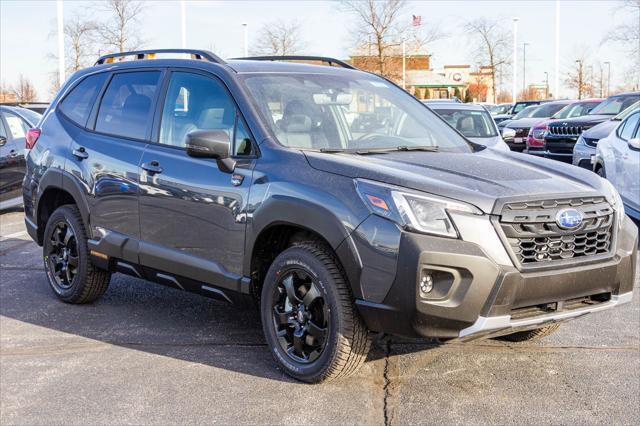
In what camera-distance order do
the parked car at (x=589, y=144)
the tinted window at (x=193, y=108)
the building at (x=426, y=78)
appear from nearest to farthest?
Result: the tinted window at (x=193, y=108) → the parked car at (x=589, y=144) → the building at (x=426, y=78)

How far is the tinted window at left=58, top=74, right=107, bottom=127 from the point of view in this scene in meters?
6.28

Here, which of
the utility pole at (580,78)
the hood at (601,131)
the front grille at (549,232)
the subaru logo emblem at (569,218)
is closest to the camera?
Result: the front grille at (549,232)

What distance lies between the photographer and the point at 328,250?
4.33 m

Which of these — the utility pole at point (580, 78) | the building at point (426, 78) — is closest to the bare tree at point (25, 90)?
the building at point (426, 78)

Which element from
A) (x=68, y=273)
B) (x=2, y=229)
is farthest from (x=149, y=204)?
(x=2, y=229)

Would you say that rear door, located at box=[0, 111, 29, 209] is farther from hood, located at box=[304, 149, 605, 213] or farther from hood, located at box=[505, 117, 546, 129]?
hood, located at box=[505, 117, 546, 129]

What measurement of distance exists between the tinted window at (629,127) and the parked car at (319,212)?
5.02 m

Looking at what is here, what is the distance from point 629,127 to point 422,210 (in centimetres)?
698

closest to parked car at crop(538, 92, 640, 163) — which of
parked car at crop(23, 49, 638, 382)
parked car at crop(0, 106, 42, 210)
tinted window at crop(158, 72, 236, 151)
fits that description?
parked car at crop(0, 106, 42, 210)

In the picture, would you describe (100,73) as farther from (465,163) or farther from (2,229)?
(2,229)

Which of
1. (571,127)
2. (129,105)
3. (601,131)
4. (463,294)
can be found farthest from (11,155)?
(571,127)

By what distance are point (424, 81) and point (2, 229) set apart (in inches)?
2783

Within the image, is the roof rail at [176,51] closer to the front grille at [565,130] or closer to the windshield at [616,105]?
the front grille at [565,130]

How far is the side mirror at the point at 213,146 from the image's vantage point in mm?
4699
